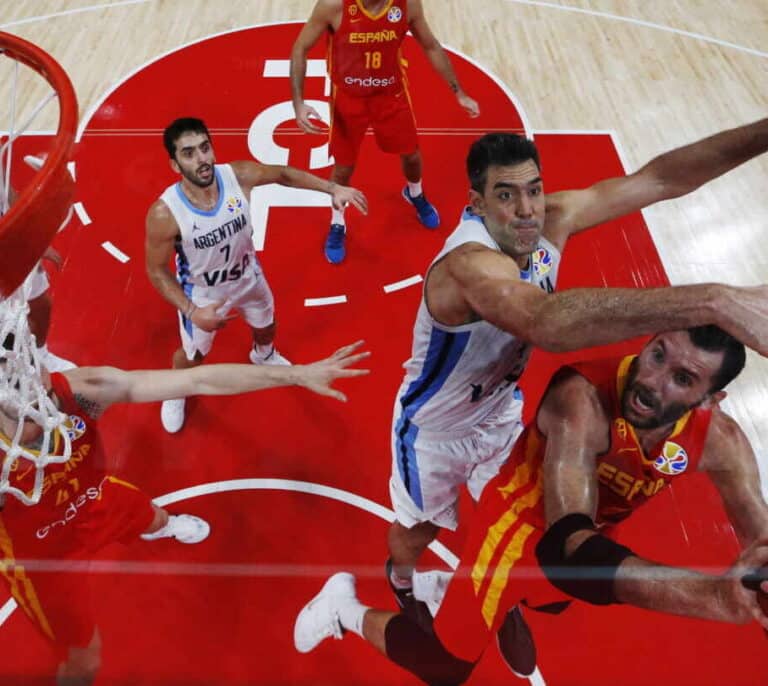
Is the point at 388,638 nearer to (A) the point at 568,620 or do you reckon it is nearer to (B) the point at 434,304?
(A) the point at 568,620

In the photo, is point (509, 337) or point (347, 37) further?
point (347, 37)

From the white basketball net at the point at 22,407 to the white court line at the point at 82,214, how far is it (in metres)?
2.77

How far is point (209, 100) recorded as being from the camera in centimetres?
614

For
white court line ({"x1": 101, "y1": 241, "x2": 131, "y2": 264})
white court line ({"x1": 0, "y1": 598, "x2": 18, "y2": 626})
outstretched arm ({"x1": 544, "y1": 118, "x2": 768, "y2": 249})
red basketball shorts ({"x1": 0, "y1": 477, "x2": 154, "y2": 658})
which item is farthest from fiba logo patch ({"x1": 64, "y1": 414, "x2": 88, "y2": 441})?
white court line ({"x1": 101, "y1": 241, "x2": 131, "y2": 264})

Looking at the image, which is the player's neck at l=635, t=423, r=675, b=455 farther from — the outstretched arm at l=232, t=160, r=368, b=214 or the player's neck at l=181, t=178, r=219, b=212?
the player's neck at l=181, t=178, r=219, b=212

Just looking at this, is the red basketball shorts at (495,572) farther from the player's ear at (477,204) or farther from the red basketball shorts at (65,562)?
the red basketball shorts at (65,562)

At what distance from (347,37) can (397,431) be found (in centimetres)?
260

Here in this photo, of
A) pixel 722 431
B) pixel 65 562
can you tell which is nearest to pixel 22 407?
pixel 65 562

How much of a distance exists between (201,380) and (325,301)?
2017mm

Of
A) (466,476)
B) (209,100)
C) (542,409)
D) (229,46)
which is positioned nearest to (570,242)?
(466,476)

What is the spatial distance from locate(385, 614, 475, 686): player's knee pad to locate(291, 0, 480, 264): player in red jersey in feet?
8.10

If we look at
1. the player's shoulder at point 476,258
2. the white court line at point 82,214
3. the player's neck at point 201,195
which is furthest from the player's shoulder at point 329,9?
the player's shoulder at point 476,258

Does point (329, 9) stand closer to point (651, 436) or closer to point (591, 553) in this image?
point (651, 436)

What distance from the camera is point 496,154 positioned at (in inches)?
99.5
